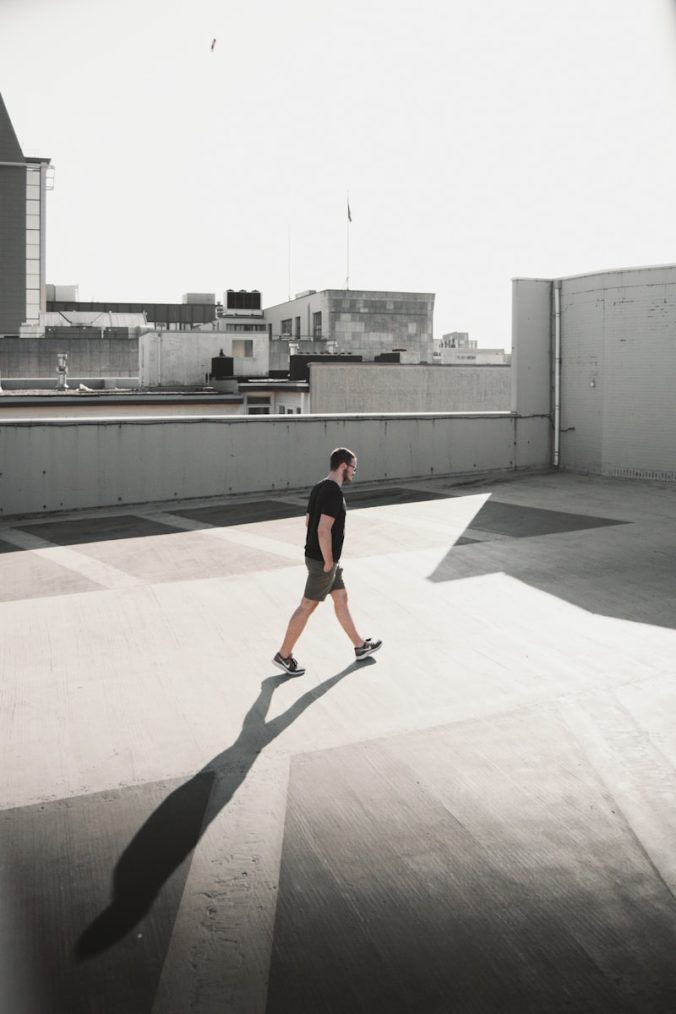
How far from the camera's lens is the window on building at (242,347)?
164 feet

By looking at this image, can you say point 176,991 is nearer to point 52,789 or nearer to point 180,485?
point 52,789

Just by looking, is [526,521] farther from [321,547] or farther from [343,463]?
[321,547]

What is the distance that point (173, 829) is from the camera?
5523 millimetres

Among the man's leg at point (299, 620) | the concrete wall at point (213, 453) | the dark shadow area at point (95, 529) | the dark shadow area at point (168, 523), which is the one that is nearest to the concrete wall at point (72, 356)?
the concrete wall at point (213, 453)

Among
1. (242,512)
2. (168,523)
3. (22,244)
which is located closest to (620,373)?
(242,512)

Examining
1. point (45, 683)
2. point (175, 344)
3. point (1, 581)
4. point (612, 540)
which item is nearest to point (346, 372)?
point (175, 344)

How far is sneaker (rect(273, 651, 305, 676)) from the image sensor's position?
828 cm

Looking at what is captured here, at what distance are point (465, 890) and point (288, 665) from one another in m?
3.61

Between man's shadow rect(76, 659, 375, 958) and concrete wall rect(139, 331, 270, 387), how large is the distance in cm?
4315

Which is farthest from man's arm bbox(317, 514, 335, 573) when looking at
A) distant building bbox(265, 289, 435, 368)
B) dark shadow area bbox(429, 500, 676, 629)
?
distant building bbox(265, 289, 435, 368)

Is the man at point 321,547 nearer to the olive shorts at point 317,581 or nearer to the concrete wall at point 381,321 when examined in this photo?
the olive shorts at point 317,581

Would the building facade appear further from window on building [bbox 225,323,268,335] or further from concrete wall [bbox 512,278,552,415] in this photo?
window on building [bbox 225,323,268,335]

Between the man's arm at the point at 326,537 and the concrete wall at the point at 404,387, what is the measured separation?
102ft

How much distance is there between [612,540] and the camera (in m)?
14.3
